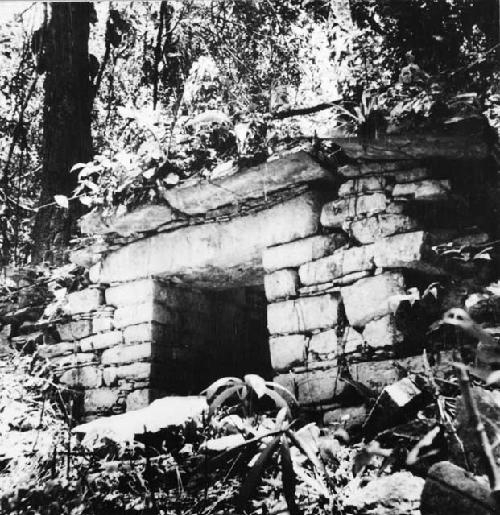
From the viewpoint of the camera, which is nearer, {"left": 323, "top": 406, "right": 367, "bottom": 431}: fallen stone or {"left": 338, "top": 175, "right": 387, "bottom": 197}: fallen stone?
{"left": 323, "top": 406, "right": 367, "bottom": 431}: fallen stone

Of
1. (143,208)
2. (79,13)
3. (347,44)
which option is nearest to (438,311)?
(143,208)

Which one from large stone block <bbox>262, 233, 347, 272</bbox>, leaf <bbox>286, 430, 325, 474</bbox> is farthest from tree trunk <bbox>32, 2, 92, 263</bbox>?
leaf <bbox>286, 430, 325, 474</bbox>

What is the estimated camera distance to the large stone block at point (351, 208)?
290 centimetres

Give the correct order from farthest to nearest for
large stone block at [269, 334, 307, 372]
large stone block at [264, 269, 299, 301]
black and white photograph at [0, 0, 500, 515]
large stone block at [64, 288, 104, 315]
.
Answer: large stone block at [64, 288, 104, 315], large stone block at [264, 269, 299, 301], large stone block at [269, 334, 307, 372], black and white photograph at [0, 0, 500, 515]

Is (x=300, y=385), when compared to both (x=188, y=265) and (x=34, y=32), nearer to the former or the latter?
(x=188, y=265)

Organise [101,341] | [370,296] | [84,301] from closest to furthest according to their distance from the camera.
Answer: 1. [370,296]
2. [101,341]
3. [84,301]

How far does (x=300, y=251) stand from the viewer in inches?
123

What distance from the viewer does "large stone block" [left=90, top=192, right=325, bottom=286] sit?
316 cm

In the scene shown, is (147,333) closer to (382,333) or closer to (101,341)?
(101,341)

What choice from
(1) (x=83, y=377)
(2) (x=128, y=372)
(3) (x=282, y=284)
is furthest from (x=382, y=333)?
(1) (x=83, y=377)

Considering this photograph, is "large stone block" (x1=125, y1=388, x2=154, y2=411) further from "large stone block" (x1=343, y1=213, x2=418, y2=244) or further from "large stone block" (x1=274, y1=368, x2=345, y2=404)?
"large stone block" (x1=343, y1=213, x2=418, y2=244)

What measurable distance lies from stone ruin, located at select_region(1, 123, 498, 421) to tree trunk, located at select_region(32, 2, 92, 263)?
1.36 metres

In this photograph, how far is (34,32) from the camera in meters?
5.79

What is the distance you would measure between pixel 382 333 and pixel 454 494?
1249 millimetres
